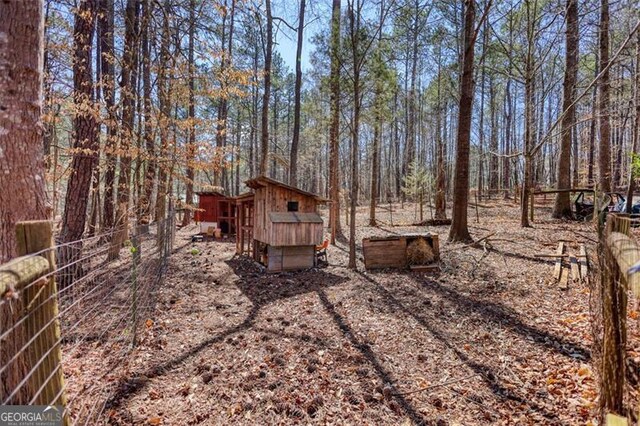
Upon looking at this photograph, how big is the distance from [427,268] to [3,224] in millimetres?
7226

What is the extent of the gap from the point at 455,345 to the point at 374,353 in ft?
3.51

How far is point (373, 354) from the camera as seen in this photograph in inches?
165

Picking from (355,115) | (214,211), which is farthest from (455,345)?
(214,211)

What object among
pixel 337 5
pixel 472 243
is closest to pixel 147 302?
pixel 472 243

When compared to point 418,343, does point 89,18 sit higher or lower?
higher

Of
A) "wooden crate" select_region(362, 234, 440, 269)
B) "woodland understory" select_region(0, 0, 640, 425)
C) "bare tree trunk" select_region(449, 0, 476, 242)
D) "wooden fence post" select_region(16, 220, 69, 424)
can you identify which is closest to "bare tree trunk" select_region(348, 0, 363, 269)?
"woodland understory" select_region(0, 0, 640, 425)

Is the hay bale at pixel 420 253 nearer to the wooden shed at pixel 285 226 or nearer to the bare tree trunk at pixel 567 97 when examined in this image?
the wooden shed at pixel 285 226

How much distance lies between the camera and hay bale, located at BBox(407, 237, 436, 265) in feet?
25.9

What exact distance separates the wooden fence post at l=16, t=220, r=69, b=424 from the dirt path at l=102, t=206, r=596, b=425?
1660mm

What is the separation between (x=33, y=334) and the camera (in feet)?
5.39

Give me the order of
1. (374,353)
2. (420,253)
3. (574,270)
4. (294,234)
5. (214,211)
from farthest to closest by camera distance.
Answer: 1. (214,211)
2. (294,234)
3. (420,253)
4. (574,270)
5. (374,353)

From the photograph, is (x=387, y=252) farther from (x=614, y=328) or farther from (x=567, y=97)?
(x=567, y=97)

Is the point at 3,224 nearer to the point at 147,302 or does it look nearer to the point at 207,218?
the point at 147,302

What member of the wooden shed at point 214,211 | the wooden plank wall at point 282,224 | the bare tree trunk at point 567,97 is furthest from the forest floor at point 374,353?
the wooden shed at point 214,211
